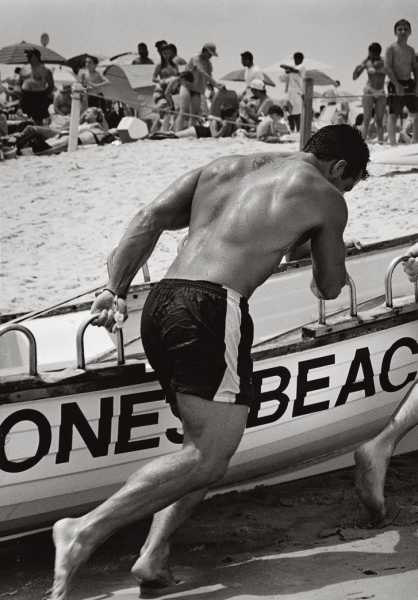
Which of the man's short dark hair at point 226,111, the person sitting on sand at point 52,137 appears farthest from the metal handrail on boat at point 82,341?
the man's short dark hair at point 226,111

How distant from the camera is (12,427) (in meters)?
3.65

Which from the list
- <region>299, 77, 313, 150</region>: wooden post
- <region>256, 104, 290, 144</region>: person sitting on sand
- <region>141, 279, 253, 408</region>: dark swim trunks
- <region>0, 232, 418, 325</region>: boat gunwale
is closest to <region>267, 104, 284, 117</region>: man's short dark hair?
<region>256, 104, 290, 144</region>: person sitting on sand

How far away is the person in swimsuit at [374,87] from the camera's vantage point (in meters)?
13.4

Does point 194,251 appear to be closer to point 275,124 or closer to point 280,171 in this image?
point 280,171

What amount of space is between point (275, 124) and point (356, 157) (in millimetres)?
11779

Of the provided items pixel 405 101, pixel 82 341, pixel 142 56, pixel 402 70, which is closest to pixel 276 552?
pixel 82 341

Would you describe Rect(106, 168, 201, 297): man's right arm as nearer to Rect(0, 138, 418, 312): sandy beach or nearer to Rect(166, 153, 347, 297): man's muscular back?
Rect(166, 153, 347, 297): man's muscular back

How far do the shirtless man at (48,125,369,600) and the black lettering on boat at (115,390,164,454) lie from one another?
0.29m

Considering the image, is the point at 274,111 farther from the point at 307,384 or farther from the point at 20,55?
the point at 307,384

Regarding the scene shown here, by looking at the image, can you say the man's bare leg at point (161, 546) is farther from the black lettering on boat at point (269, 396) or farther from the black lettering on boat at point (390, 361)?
the black lettering on boat at point (390, 361)

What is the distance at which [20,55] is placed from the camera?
20094 millimetres

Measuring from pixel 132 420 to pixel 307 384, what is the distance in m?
0.80

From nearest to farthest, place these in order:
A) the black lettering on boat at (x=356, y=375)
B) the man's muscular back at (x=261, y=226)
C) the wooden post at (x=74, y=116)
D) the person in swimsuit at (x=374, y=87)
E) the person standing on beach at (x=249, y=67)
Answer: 1. the man's muscular back at (x=261, y=226)
2. the black lettering on boat at (x=356, y=375)
3. the wooden post at (x=74, y=116)
4. the person in swimsuit at (x=374, y=87)
5. the person standing on beach at (x=249, y=67)

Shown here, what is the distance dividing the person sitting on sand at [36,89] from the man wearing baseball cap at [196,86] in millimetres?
2043
